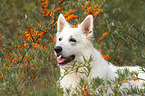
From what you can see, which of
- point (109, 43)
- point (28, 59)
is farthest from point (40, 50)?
point (109, 43)

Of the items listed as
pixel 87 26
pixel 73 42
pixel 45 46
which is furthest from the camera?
pixel 45 46

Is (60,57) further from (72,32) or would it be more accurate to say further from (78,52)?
(72,32)

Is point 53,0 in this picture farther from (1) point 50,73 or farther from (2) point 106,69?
(2) point 106,69

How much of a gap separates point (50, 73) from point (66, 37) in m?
1.61

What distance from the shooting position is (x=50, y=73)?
4.33 metres

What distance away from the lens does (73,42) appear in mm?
3018

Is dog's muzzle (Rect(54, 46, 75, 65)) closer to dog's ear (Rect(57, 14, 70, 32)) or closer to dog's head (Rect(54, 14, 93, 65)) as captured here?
dog's head (Rect(54, 14, 93, 65))

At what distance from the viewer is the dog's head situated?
283 cm

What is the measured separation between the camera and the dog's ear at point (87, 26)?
120 inches

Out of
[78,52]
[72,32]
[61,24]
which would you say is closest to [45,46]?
[61,24]

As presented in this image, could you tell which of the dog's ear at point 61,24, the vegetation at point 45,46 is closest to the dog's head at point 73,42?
the dog's ear at point 61,24

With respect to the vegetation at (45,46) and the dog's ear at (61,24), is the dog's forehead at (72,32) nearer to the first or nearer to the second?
the dog's ear at (61,24)

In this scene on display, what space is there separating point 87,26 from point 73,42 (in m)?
0.43

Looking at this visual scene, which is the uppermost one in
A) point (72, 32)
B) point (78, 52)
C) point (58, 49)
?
point (72, 32)
